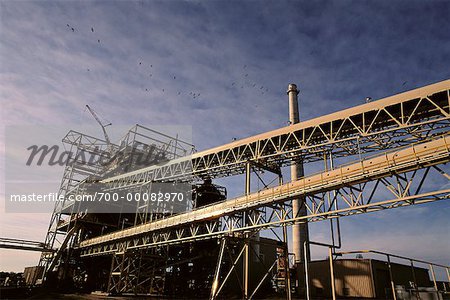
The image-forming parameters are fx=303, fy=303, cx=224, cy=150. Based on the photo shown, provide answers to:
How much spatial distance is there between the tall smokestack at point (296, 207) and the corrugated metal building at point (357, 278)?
11.3 feet

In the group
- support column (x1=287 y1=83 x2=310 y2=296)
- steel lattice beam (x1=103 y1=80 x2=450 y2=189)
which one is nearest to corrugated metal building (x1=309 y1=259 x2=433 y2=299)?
support column (x1=287 y1=83 x2=310 y2=296)

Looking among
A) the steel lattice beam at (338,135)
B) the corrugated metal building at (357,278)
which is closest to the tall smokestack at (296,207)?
the corrugated metal building at (357,278)

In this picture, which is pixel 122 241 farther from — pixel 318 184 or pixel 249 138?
pixel 318 184

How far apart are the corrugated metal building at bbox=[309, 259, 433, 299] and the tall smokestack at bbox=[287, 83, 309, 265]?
3.44m

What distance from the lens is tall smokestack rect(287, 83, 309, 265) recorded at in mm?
36287

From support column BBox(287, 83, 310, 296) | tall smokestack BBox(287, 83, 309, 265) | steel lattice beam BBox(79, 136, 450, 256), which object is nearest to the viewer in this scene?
steel lattice beam BBox(79, 136, 450, 256)

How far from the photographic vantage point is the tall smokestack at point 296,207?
119ft

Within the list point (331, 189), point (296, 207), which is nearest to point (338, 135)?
point (331, 189)

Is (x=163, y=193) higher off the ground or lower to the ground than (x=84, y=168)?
lower

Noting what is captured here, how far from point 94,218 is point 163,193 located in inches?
549

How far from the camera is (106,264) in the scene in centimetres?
4038

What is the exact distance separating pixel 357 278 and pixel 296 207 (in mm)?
12493

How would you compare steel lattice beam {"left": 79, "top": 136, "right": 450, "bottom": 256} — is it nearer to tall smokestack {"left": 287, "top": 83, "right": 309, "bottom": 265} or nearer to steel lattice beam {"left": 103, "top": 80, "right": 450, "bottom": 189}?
steel lattice beam {"left": 103, "top": 80, "right": 450, "bottom": 189}

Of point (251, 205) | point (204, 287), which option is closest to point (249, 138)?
point (251, 205)
